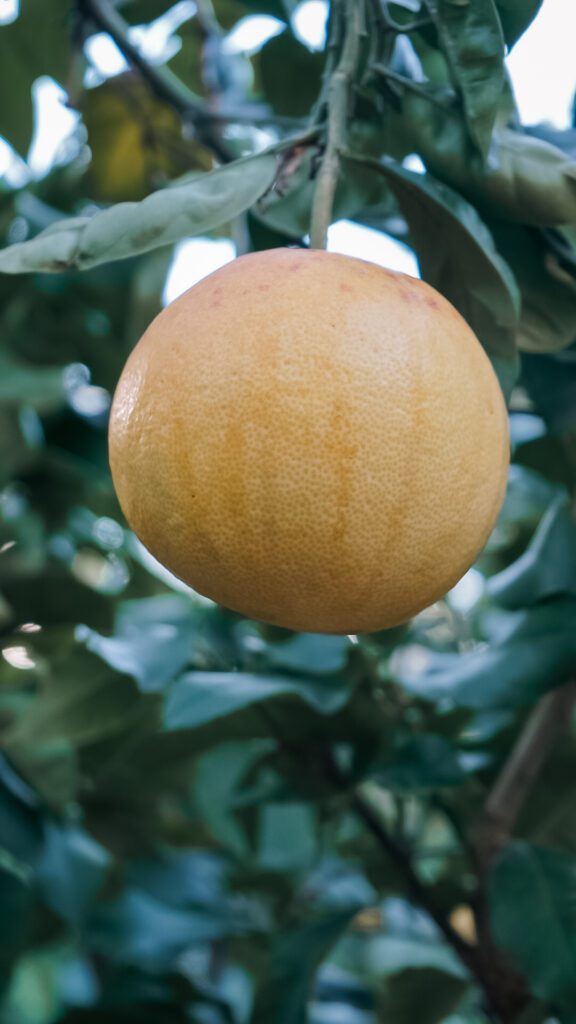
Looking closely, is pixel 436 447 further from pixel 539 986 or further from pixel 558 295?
pixel 539 986

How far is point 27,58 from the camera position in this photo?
118 centimetres

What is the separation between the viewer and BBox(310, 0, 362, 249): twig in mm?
561

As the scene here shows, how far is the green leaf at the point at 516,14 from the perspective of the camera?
592mm

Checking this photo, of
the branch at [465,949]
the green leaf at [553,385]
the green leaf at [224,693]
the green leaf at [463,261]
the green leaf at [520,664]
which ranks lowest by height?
the branch at [465,949]

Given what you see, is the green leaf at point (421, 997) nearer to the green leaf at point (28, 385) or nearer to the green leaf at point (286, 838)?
the green leaf at point (286, 838)

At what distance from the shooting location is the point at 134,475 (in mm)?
519

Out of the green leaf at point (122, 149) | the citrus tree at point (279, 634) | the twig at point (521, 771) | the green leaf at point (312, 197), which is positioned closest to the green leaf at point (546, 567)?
the citrus tree at point (279, 634)

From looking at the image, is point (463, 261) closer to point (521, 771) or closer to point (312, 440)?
point (312, 440)

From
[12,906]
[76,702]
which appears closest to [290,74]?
[76,702]

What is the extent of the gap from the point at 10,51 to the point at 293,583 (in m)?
0.95

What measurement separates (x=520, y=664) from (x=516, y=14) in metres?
0.49

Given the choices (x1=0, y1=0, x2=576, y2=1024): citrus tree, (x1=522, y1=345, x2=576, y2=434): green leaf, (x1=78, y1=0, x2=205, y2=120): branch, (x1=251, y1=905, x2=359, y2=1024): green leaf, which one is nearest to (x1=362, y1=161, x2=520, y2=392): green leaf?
(x1=0, y1=0, x2=576, y2=1024): citrus tree

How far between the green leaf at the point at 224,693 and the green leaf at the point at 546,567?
0.57 feet

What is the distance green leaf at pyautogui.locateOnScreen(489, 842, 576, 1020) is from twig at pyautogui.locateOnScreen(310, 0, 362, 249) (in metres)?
0.61
